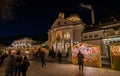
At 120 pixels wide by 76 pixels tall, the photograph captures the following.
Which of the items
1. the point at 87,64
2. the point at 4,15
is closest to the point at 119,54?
the point at 87,64

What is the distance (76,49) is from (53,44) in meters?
33.8

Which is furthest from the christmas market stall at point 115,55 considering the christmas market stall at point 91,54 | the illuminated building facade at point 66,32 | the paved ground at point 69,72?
the illuminated building facade at point 66,32

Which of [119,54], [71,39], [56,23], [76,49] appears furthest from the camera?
[56,23]

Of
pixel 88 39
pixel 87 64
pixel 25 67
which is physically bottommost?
pixel 87 64

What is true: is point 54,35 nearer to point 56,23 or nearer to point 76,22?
point 56,23

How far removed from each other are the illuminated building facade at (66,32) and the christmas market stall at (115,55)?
101ft

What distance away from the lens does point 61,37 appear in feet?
165

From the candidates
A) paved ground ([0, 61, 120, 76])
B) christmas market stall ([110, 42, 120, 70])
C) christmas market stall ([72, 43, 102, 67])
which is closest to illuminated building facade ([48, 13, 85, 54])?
christmas market stall ([72, 43, 102, 67])

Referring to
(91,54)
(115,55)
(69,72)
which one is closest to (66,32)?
(91,54)

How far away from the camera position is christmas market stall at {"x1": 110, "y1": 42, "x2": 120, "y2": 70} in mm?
14480

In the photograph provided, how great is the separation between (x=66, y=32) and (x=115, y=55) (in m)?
35.1

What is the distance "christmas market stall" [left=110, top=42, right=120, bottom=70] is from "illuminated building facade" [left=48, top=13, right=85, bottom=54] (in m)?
30.8

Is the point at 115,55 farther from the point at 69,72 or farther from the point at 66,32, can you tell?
the point at 66,32

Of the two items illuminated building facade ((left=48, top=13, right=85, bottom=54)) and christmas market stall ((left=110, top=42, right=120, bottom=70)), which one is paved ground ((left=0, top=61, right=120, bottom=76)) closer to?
christmas market stall ((left=110, top=42, right=120, bottom=70))
